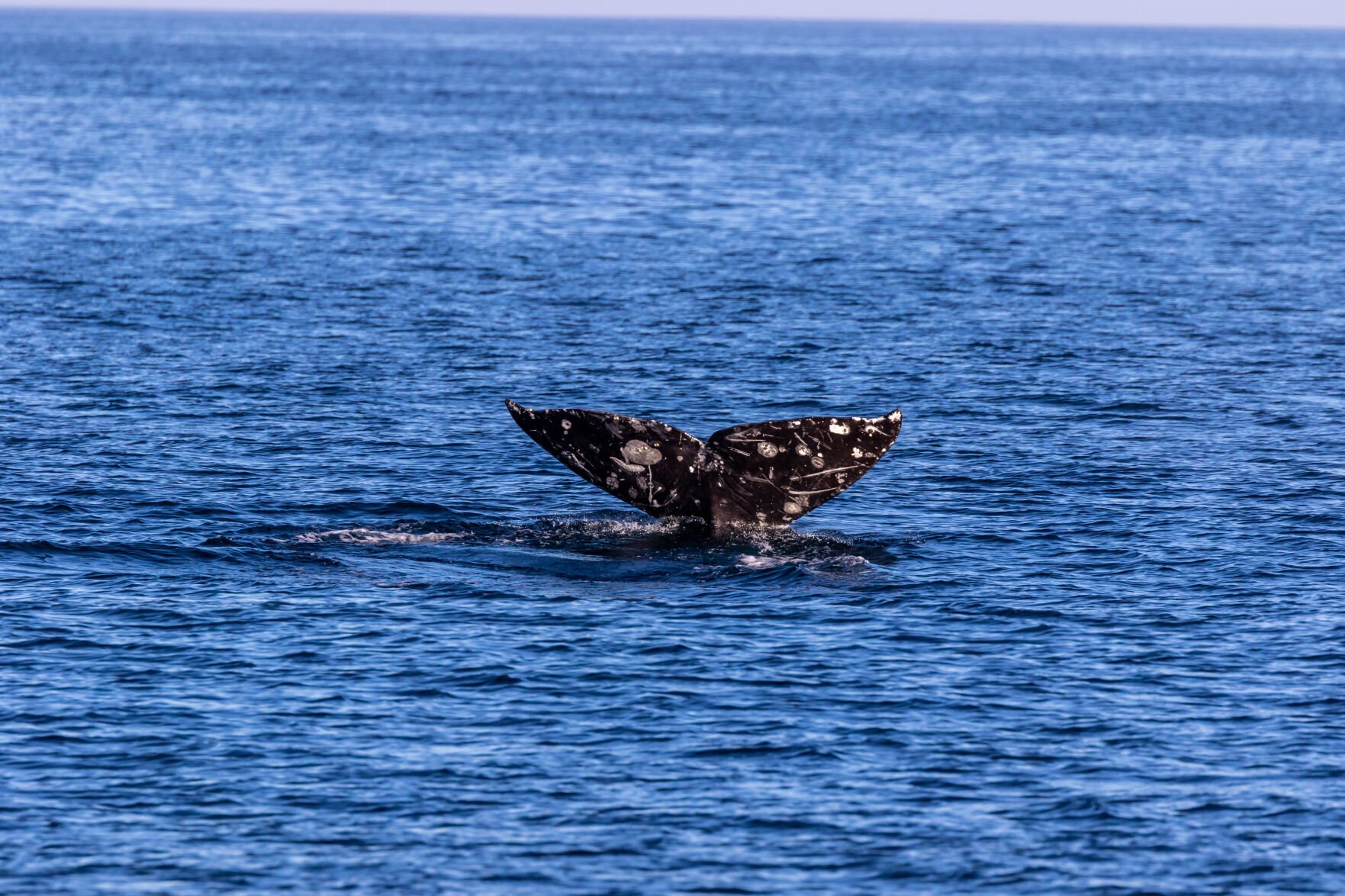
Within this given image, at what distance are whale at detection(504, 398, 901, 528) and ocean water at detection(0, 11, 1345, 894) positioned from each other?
966 mm

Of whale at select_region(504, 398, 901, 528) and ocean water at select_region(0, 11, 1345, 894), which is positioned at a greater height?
whale at select_region(504, 398, 901, 528)

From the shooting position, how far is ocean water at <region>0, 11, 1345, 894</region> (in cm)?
1942

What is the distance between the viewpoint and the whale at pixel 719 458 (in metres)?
26.5

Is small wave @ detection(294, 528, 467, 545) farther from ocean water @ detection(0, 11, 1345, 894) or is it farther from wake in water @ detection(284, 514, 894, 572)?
ocean water @ detection(0, 11, 1345, 894)

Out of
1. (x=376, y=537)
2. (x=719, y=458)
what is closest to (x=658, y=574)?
(x=719, y=458)

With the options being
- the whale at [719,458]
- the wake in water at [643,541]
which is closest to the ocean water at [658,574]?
the wake in water at [643,541]

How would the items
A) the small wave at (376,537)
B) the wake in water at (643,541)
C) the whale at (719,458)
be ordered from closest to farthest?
the whale at (719,458)
the wake in water at (643,541)
the small wave at (376,537)

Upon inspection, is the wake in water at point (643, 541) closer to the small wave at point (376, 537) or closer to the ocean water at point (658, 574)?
the small wave at point (376, 537)

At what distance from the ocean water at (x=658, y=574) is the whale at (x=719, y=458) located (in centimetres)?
97

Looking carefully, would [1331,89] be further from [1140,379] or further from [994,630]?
[994,630]

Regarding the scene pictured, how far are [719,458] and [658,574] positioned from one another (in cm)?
184

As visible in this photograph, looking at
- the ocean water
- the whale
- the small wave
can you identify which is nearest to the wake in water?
the small wave

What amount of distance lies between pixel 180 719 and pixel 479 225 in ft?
161

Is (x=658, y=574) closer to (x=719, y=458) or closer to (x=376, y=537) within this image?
(x=719, y=458)
